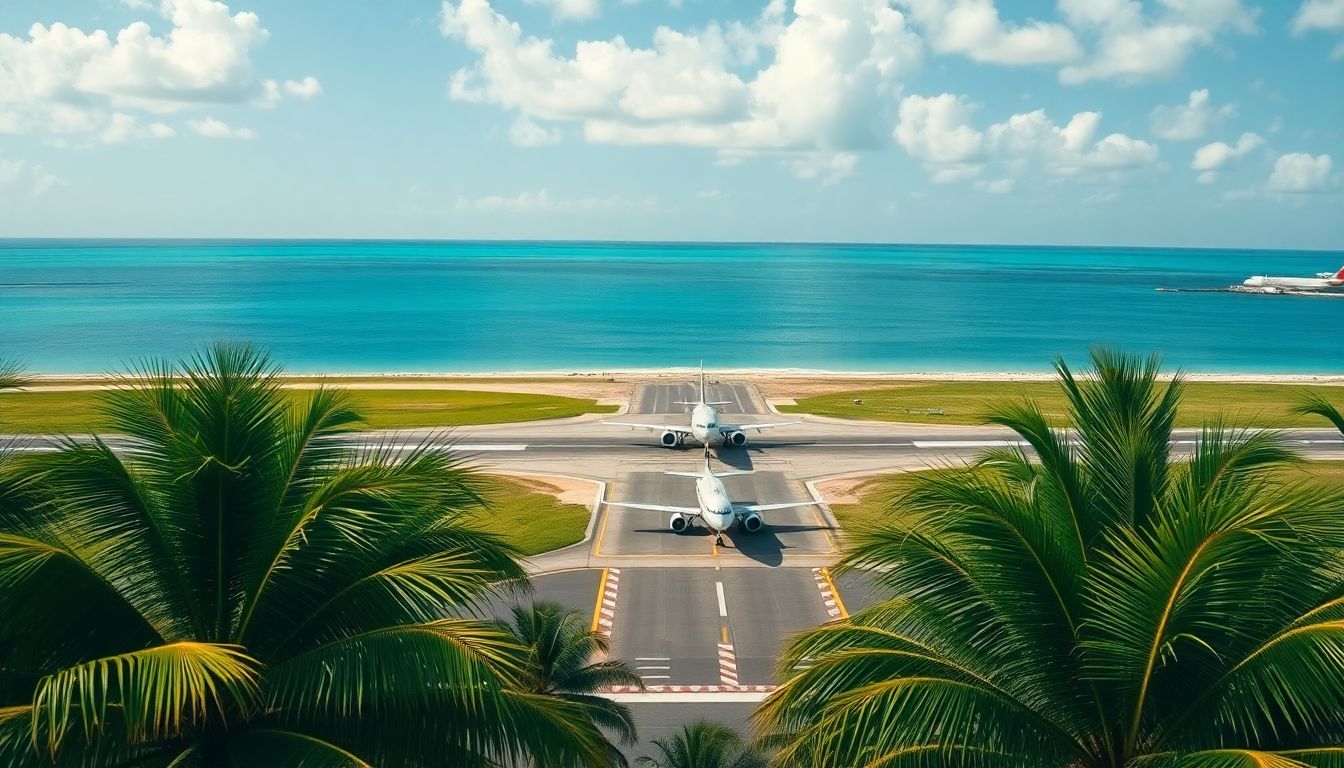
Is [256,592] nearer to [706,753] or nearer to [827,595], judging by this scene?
[706,753]

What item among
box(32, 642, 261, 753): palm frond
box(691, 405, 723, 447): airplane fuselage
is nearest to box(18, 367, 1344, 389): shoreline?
box(691, 405, 723, 447): airplane fuselage

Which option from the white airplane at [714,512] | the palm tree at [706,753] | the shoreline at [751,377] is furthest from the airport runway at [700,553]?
the shoreline at [751,377]

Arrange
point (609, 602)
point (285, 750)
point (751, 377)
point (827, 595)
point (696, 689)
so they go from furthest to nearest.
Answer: point (751, 377) → point (827, 595) → point (609, 602) → point (696, 689) → point (285, 750)

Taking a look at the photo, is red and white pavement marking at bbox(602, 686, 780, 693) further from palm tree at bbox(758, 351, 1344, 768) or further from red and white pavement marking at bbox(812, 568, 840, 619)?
palm tree at bbox(758, 351, 1344, 768)

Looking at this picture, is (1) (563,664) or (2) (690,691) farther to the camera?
(2) (690,691)

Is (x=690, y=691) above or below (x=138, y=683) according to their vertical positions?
below

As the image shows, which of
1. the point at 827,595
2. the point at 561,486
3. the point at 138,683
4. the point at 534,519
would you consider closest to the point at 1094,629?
the point at 138,683
